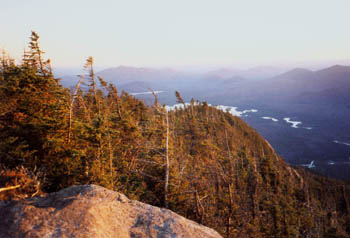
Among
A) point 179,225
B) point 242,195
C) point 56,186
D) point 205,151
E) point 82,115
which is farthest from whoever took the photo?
point 205,151

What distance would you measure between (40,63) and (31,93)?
6.41 ft

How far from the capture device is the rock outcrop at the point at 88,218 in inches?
170

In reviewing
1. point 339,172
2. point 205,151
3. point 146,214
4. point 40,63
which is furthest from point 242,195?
point 339,172

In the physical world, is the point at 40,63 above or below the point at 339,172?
above

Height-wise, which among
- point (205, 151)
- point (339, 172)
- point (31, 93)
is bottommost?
point (339, 172)

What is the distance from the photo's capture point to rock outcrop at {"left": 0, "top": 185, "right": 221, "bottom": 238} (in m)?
4.32

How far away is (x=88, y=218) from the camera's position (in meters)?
4.77

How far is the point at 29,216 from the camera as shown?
4488 mm

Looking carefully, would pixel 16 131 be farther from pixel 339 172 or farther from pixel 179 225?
pixel 339 172

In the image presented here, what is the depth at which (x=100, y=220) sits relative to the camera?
4930mm

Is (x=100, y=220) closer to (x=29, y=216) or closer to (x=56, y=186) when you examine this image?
(x=29, y=216)

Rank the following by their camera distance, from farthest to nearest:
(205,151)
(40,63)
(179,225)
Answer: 1. (205,151)
2. (40,63)
3. (179,225)

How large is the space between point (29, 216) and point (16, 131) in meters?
7.51

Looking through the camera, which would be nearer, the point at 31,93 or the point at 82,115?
the point at 31,93
